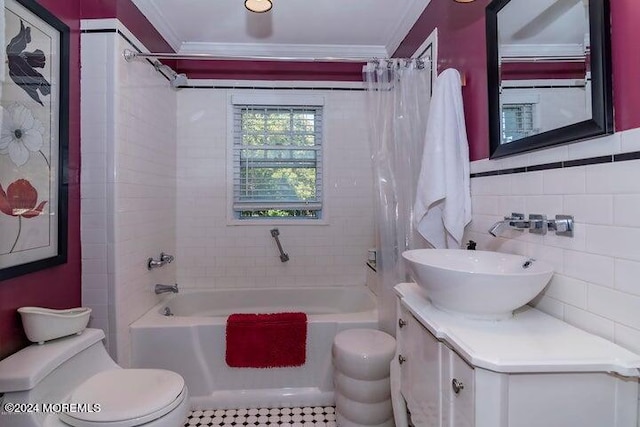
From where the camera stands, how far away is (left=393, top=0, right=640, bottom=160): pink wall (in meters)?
0.90

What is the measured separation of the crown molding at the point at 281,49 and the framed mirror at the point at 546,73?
152cm

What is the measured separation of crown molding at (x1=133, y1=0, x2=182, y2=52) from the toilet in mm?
2002

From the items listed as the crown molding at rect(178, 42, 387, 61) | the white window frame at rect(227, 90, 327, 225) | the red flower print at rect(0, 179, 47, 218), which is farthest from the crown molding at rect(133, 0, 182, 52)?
the red flower print at rect(0, 179, 47, 218)

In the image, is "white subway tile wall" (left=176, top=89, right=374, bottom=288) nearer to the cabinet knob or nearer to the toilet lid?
the toilet lid

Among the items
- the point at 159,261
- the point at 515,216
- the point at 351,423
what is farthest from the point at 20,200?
the point at 515,216

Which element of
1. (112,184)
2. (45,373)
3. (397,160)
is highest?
(397,160)

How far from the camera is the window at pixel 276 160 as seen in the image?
3.02 meters

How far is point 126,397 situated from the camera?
1370 millimetres

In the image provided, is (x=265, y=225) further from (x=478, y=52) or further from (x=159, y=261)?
(x=478, y=52)

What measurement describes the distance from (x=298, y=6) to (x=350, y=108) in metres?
0.99

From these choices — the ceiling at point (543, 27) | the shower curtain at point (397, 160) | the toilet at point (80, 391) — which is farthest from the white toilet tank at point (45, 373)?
the ceiling at point (543, 27)

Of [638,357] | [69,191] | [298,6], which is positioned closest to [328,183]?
[298,6]

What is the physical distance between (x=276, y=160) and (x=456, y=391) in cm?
247

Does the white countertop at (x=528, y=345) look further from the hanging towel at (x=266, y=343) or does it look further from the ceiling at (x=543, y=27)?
the hanging towel at (x=266, y=343)
